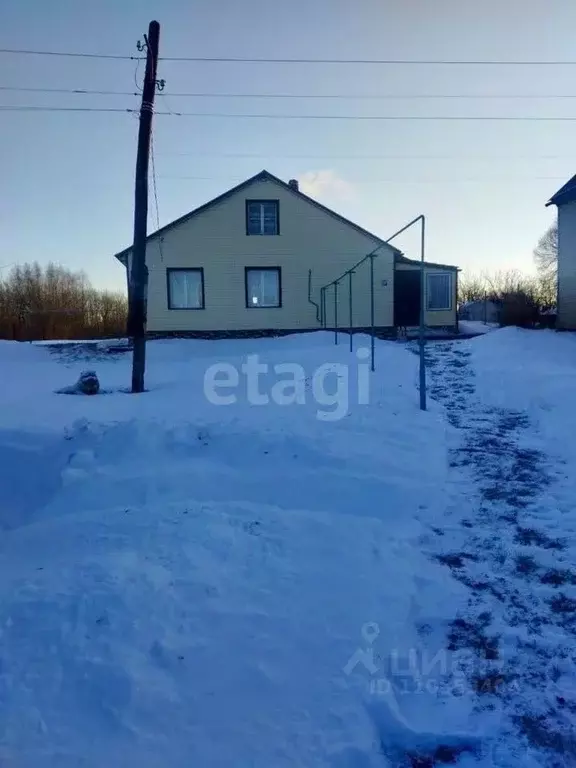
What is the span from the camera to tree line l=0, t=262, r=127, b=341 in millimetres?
35000

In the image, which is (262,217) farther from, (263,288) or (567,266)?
(567,266)

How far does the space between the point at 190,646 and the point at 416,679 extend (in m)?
1.22

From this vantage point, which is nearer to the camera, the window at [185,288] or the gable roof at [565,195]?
the gable roof at [565,195]

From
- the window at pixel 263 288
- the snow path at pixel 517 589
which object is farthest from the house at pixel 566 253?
Answer: the snow path at pixel 517 589

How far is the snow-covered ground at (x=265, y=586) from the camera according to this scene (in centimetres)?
265

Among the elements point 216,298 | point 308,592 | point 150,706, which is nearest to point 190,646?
point 150,706

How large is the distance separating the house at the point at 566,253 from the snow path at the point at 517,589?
10.6 metres

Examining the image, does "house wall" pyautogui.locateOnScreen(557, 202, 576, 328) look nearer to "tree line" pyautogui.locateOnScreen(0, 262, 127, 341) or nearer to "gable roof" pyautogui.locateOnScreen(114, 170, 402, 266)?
"gable roof" pyautogui.locateOnScreen(114, 170, 402, 266)

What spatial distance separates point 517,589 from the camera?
147 inches

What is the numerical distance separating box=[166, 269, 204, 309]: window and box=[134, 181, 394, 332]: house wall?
19cm
